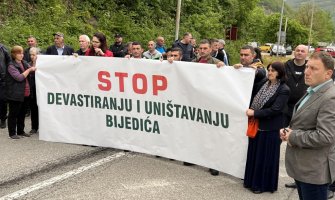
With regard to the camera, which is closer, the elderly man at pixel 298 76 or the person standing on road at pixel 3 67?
the elderly man at pixel 298 76

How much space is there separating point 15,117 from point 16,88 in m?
0.53

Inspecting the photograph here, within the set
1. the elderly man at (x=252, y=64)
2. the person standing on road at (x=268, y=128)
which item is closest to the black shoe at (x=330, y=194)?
the person standing on road at (x=268, y=128)

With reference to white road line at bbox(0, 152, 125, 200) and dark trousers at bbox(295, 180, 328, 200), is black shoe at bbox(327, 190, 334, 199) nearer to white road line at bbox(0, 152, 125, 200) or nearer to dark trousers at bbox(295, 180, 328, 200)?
dark trousers at bbox(295, 180, 328, 200)

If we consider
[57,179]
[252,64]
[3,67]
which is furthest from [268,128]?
[3,67]

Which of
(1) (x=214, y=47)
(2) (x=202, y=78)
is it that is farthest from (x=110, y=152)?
(1) (x=214, y=47)

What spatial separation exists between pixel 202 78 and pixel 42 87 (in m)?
2.90

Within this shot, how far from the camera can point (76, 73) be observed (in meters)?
6.85

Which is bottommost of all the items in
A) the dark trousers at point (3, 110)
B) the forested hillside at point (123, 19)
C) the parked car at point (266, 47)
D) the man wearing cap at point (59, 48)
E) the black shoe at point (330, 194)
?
the parked car at point (266, 47)

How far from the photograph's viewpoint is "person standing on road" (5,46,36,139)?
7.14m

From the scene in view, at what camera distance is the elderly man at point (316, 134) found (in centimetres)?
312

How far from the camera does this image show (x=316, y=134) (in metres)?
3.14

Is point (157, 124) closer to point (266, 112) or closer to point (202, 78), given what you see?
point (202, 78)

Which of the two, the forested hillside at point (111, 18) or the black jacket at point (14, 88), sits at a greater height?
the forested hillside at point (111, 18)

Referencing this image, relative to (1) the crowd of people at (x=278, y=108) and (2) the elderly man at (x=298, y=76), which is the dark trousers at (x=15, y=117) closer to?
(1) the crowd of people at (x=278, y=108)
